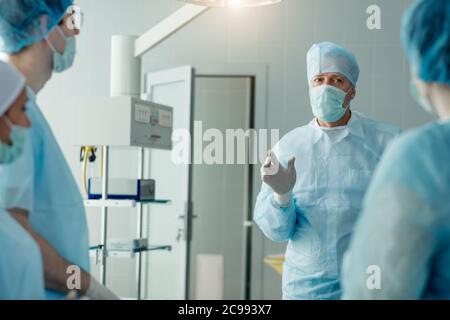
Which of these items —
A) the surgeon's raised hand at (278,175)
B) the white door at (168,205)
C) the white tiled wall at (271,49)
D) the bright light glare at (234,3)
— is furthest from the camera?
the white door at (168,205)

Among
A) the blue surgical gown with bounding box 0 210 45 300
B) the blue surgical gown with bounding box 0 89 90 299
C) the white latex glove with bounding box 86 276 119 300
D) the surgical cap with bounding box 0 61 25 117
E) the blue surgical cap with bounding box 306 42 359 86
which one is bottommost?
the white latex glove with bounding box 86 276 119 300

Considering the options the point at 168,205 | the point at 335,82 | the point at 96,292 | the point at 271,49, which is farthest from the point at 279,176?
the point at 271,49

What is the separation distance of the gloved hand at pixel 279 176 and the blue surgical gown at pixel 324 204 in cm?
7

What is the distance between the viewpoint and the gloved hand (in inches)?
61.0

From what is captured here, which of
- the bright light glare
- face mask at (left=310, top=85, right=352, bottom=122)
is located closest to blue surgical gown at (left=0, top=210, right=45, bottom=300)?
face mask at (left=310, top=85, right=352, bottom=122)

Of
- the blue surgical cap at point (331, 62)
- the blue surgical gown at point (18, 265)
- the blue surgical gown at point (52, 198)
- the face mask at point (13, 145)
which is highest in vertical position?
the blue surgical cap at point (331, 62)

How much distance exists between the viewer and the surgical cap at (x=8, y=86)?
105cm

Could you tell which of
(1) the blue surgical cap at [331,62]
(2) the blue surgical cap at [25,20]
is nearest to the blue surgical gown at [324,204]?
(1) the blue surgical cap at [331,62]

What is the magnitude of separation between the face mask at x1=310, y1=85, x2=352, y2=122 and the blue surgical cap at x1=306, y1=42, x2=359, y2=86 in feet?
0.22

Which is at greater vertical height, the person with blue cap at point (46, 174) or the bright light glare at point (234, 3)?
the bright light glare at point (234, 3)

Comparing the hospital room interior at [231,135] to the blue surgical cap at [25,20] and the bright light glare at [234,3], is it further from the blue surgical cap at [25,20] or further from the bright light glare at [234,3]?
the blue surgical cap at [25,20]

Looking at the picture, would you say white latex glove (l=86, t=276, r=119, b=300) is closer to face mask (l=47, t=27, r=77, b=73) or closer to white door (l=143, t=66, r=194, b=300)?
face mask (l=47, t=27, r=77, b=73)

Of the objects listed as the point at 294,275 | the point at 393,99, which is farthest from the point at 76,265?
the point at 393,99
